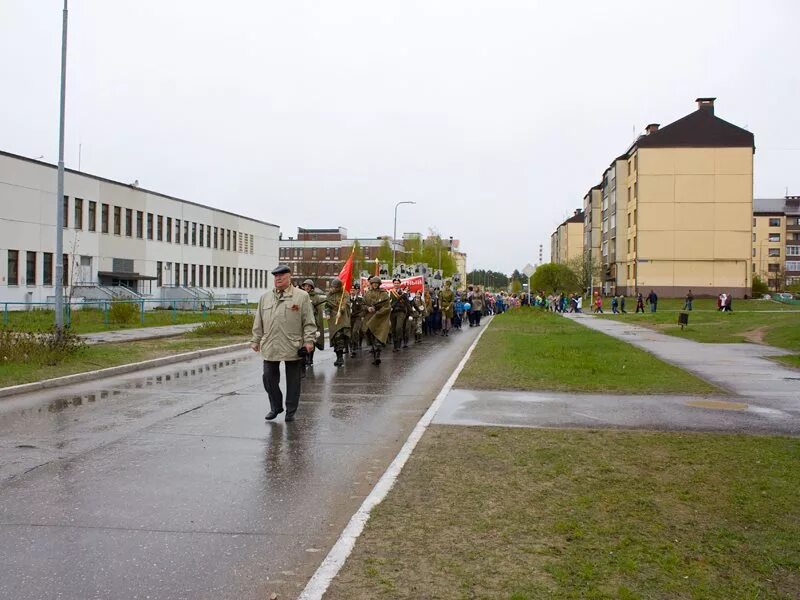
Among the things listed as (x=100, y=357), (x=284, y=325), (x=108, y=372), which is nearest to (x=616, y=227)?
(x=100, y=357)

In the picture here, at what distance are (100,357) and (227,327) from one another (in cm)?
1041

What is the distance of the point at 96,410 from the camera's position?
9953 millimetres

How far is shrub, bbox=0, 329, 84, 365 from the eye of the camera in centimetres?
1445

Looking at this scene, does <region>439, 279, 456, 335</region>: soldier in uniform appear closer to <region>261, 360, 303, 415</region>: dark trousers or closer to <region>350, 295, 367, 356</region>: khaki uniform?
<region>350, 295, 367, 356</region>: khaki uniform

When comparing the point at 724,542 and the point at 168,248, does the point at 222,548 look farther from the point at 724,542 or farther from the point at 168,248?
the point at 168,248

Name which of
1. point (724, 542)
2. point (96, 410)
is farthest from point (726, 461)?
point (96, 410)

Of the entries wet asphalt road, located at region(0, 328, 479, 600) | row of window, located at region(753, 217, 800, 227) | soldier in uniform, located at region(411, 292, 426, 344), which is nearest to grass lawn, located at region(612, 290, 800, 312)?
soldier in uniform, located at region(411, 292, 426, 344)

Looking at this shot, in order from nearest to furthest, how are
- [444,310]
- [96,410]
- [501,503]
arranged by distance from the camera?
[501,503] < [96,410] < [444,310]

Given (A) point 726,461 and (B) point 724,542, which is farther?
Result: (A) point 726,461

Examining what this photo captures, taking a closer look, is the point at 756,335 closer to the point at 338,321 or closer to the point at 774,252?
the point at 338,321

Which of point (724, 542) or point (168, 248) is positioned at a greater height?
point (168, 248)

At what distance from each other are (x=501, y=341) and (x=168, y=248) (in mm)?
44818

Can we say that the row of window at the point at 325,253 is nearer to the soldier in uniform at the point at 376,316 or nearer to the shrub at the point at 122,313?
the shrub at the point at 122,313

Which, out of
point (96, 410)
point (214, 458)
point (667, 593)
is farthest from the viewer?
point (96, 410)
